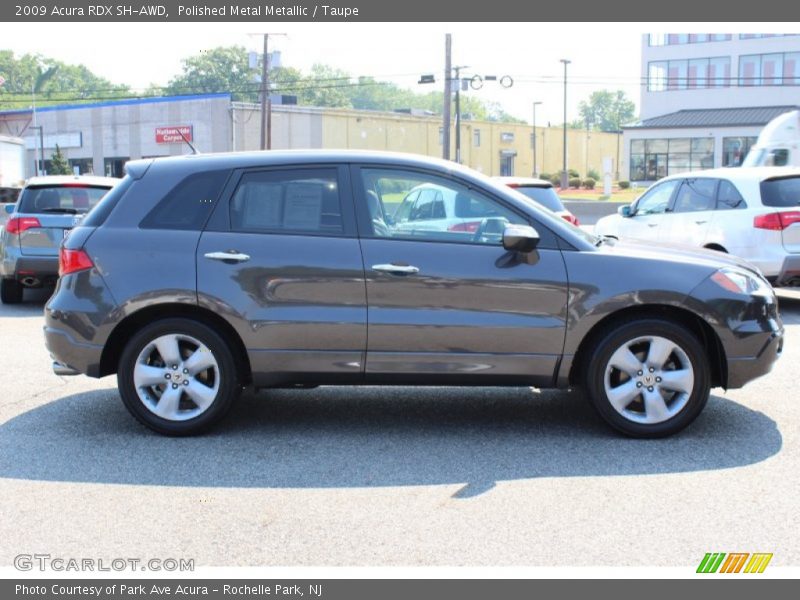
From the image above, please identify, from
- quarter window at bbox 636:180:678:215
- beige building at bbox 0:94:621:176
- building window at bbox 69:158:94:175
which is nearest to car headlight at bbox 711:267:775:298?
quarter window at bbox 636:180:678:215

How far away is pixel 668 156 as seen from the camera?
61.7 meters

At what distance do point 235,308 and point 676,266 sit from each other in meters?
2.72

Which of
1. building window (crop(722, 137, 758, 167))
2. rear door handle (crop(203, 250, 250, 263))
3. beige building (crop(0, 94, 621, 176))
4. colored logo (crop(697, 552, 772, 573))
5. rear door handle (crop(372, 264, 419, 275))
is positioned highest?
beige building (crop(0, 94, 621, 176))

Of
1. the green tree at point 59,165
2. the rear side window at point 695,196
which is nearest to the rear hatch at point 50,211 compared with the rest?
the rear side window at point 695,196

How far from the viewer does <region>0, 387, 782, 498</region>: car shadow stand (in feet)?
17.3

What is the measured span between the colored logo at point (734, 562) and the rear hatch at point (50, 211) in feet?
30.8

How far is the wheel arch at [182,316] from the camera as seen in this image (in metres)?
5.92

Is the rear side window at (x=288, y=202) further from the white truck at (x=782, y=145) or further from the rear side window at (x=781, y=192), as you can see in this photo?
the white truck at (x=782, y=145)

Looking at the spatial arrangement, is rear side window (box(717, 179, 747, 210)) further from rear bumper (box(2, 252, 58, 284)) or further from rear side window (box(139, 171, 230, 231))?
rear bumper (box(2, 252, 58, 284))

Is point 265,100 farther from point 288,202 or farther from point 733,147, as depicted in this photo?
point 288,202

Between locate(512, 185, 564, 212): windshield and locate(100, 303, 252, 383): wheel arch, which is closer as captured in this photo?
locate(100, 303, 252, 383): wheel arch

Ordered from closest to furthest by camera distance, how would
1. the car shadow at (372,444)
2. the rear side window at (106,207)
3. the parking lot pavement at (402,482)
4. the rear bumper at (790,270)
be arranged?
the parking lot pavement at (402,482) < the car shadow at (372,444) < the rear side window at (106,207) < the rear bumper at (790,270)

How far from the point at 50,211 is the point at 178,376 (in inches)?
267

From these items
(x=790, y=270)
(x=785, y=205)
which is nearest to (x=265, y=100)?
(x=785, y=205)
